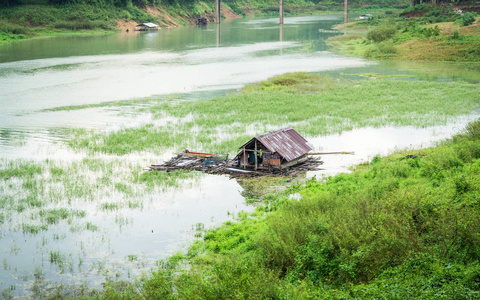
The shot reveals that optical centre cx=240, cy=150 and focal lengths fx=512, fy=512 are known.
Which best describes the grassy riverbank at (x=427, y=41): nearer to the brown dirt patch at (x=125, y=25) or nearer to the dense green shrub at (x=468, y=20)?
the dense green shrub at (x=468, y=20)

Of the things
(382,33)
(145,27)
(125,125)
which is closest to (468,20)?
(382,33)

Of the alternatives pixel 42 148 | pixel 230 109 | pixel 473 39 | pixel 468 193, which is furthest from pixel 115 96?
pixel 473 39

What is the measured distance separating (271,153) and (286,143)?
104 centimetres

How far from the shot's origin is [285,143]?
2339cm

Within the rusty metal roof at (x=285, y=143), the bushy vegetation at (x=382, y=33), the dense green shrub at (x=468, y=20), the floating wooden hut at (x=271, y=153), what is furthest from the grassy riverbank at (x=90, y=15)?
the rusty metal roof at (x=285, y=143)

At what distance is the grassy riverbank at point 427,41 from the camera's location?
5872 cm

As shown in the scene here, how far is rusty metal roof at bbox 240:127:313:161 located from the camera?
2253 cm

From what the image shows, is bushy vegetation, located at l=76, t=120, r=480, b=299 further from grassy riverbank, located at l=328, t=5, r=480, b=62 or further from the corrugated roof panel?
grassy riverbank, located at l=328, t=5, r=480, b=62

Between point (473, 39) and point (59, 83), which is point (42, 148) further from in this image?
point (473, 39)

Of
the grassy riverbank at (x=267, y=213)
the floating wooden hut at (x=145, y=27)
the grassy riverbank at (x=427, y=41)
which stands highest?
the floating wooden hut at (x=145, y=27)

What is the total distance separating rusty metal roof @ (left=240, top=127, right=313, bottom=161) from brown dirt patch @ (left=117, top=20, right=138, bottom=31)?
82.1 m

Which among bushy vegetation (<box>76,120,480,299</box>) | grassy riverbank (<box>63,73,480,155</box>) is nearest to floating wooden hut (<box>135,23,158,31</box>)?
grassy riverbank (<box>63,73,480,155</box>)

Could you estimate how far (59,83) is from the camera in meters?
46.5

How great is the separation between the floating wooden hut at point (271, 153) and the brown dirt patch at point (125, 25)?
271ft
